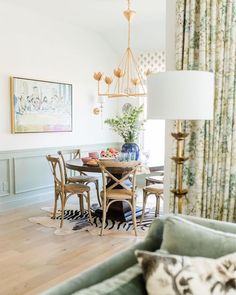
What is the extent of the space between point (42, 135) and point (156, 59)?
8.80 feet

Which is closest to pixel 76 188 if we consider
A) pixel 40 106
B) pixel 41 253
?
pixel 41 253

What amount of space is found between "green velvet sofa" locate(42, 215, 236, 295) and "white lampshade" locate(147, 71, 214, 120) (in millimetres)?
619

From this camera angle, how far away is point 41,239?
3.69 meters

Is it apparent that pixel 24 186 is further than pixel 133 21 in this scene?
No

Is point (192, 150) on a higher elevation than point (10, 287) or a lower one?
higher

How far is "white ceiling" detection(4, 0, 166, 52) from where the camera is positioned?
15.3 feet

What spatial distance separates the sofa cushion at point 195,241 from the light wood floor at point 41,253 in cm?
157

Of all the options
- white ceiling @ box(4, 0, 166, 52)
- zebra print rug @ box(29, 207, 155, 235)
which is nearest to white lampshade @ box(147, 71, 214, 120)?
zebra print rug @ box(29, 207, 155, 235)

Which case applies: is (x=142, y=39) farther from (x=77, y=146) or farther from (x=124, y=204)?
(x=124, y=204)

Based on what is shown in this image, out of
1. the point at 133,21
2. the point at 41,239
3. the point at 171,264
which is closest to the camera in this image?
the point at 171,264

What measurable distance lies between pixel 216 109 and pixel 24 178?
3618 millimetres

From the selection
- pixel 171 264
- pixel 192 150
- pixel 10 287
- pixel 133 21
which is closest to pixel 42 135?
pixel 133 21

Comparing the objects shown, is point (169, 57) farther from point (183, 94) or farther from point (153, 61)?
point (153, 61)

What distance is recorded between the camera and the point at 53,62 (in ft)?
17.9
